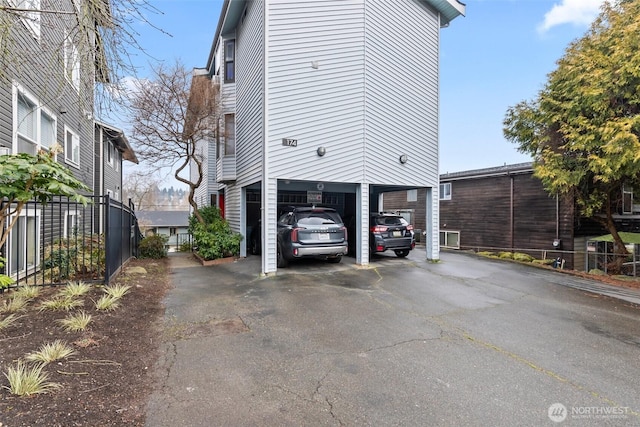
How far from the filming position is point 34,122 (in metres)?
7.89

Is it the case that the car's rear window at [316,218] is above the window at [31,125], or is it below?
below

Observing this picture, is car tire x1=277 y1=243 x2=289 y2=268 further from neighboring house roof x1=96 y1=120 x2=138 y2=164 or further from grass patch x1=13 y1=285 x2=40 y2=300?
neighboring house roof x1=96 y1=120 x2=138 y2=164

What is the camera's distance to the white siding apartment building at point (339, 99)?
8.80m

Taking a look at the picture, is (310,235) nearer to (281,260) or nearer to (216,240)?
(281,260)

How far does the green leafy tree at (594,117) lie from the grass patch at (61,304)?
458 inches

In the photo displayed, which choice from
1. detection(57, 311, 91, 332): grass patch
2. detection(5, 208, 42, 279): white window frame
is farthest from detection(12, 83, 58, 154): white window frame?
detection(57, 311, 91, 332): grass patch

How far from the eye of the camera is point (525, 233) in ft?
50.9

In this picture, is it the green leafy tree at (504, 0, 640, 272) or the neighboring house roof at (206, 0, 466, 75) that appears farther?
the neighboring house roof at (206, 0, 466, 75)

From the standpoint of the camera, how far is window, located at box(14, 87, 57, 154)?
7035 mm

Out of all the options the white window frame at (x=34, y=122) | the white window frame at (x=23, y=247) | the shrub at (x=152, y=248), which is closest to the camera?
the white window frame at (x=23, y=247)

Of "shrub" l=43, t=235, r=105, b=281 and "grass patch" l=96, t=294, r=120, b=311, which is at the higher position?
"shrub" l=43, t=235, r=105, b=281

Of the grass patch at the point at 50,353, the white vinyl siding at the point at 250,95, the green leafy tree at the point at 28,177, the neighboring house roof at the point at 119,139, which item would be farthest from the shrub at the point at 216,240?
the grass patch at the point at 50,353

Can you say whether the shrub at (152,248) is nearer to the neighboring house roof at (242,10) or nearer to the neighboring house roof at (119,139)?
the neighboring house roof at (119,139)

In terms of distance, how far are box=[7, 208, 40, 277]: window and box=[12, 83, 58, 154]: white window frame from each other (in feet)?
4.86
